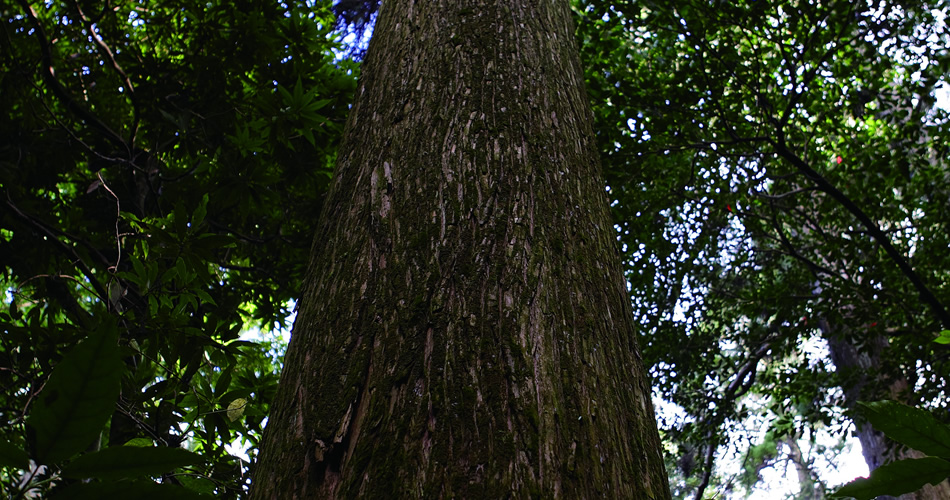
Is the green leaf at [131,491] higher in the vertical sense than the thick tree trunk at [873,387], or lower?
lower

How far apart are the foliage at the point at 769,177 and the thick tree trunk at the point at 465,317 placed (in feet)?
11.6

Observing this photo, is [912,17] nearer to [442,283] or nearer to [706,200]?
[706,200]

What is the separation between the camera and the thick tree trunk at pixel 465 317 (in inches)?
33.4

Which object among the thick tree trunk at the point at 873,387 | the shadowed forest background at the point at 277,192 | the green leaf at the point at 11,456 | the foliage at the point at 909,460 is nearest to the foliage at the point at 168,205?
the shadowed forest background at the point at 277,192

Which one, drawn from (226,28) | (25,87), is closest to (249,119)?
(226,28)

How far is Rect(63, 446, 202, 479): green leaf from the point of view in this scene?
1.74ft

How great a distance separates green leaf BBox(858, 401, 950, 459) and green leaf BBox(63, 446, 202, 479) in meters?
0.78

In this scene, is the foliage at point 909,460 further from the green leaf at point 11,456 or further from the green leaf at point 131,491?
the green leaf at point 11,456

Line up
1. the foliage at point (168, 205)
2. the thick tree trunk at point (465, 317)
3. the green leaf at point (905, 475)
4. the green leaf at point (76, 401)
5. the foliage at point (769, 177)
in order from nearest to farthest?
the green leaf at point (76, 401), the green leaf at point (905, 475), the thick tree trunk at point (465, 317), the foliage at point (168, 205), the foliage at point (769, 177)

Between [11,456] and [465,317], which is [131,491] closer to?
[11,456]

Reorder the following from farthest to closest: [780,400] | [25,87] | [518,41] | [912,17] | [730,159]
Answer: [780,400] → [730,159] → [912,17] → [25,87] → [518,41]

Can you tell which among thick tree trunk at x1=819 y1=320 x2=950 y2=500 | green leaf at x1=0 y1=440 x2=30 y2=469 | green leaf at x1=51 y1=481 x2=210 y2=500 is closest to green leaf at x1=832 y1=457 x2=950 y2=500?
green leaf at x1=51 y1=481 x2=210 y2=500

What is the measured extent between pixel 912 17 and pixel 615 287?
17.2ft

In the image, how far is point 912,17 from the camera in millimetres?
4762
